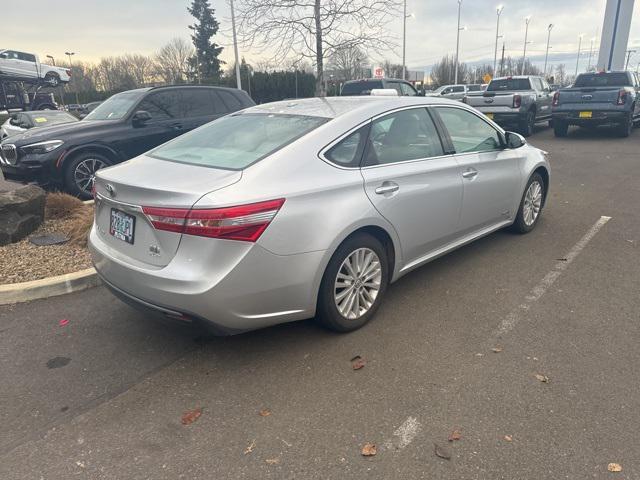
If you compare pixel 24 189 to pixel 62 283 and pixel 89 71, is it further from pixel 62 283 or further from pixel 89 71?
pixel 89 71

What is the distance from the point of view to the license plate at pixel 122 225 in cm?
305

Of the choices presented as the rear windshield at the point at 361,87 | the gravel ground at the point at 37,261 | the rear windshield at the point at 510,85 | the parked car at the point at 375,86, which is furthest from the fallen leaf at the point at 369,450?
the rear windshield at the point at 510,85

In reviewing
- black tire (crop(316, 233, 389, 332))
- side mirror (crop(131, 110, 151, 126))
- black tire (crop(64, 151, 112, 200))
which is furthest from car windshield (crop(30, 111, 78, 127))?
black tire (crop(316, 233, 389, 332))

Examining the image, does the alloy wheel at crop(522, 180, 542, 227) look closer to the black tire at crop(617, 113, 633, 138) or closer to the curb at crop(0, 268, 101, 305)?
the curb at crop(0, 268, 101, 305)

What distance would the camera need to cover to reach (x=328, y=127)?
3.40 meters

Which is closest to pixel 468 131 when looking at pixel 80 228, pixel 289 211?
pixel 289 211

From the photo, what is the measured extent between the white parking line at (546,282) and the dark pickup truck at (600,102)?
9135 mm

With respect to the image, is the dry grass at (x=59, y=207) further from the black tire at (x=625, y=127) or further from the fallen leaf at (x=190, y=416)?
Answer: the black tire at (x=625, y=127)

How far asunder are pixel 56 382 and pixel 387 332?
7.28 ft

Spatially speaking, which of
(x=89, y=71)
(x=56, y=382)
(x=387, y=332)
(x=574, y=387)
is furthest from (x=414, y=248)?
(x=89, y=71)

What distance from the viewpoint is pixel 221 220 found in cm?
268

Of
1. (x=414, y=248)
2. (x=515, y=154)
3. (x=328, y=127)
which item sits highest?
(x=328, y=127)

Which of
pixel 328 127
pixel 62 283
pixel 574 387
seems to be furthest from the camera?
pixel 62 283

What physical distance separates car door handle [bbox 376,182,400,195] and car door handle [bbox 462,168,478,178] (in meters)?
1.01
